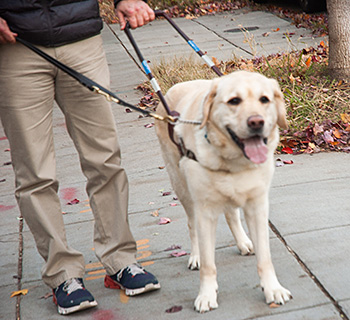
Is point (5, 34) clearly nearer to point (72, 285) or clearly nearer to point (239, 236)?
point (72, 285)

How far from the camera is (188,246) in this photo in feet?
15.0

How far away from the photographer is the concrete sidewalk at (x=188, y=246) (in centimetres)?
367

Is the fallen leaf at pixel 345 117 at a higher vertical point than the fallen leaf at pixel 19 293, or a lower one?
lower

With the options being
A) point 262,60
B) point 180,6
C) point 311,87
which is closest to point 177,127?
point 311,87

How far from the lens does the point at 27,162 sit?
3.65m

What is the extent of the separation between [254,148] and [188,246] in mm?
1486

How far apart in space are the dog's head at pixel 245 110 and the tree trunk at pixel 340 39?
4.34m

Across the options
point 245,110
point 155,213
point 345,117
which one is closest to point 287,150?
point 345,117

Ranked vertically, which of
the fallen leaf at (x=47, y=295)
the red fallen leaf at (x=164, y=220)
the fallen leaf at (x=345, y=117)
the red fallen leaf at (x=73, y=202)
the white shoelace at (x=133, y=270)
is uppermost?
the white shoelace at (x=133, y=270)

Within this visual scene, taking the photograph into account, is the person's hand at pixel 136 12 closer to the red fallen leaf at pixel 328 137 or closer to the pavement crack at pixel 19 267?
the pavement crack at pixel 19 267

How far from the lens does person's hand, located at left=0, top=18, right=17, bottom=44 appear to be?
132 inches

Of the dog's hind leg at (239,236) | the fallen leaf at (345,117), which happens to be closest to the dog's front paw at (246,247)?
the dog's hind leg at (239,236)

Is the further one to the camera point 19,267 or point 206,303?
point 19,267

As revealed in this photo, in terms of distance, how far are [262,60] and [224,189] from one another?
582 centimetres
